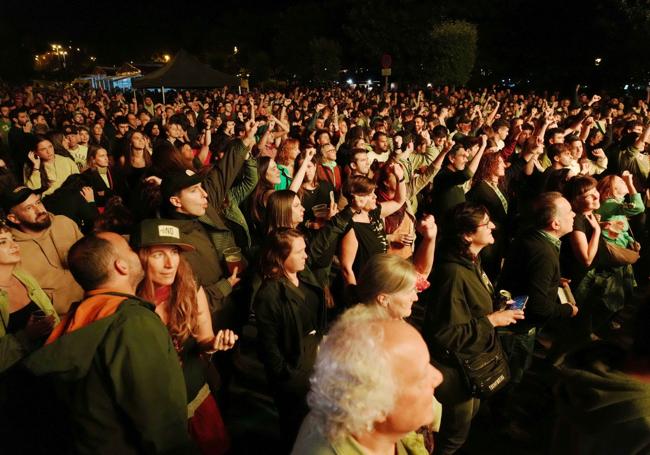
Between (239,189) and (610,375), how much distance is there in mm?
4105

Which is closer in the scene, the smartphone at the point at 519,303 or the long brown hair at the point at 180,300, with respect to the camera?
the long brown hair at the point at 180,300

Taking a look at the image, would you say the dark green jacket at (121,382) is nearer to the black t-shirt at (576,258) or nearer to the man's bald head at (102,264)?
the man's bald head at (102,264)

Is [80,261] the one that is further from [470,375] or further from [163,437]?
[470,375]

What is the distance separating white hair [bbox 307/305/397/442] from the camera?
147 cm

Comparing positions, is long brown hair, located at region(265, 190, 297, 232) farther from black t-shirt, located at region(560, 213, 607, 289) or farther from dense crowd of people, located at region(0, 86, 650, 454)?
black t-shirt, located at region(560, 213, 607, 289)

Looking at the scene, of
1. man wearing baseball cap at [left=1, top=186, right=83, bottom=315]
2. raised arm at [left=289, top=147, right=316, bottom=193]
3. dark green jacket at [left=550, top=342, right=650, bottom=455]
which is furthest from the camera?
raised arm at [left=289, top=147, right=316, bottom=193]

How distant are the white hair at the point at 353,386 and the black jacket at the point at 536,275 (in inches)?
89.7

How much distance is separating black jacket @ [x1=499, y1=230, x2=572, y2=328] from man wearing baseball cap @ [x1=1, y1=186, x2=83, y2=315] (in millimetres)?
3138

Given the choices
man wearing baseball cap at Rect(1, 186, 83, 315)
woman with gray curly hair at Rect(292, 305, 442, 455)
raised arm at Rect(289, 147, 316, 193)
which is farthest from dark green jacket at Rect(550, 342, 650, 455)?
raised arm at Rect(289, 147, 316, 193)

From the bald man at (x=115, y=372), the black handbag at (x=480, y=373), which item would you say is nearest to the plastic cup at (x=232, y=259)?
the bald man at (x=115, y=372)

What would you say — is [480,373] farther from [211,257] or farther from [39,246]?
[39,246]

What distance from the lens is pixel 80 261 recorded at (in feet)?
7.06


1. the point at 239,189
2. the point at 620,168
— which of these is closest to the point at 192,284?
the point at 239,189

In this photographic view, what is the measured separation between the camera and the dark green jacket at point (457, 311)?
2.91 m
